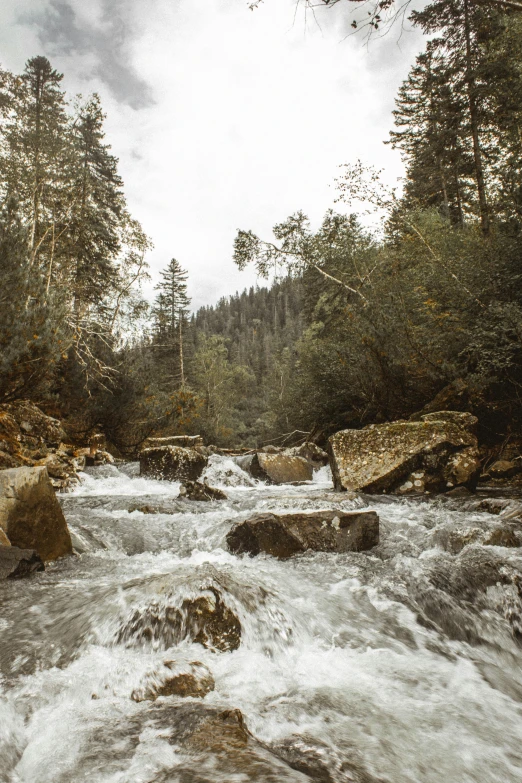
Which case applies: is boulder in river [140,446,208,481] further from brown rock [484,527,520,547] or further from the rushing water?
brown rock [484,527,520,547]

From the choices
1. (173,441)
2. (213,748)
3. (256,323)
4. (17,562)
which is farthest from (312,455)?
(256,323)

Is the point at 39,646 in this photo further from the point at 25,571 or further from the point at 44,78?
the point at 44,78

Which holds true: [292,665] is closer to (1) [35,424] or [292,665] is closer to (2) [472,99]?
(1) [35,424]

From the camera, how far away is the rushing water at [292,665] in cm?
175

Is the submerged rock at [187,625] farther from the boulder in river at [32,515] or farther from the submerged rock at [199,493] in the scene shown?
the submerged rock at [199,493]

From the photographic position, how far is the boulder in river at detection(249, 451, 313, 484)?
11.4 metres

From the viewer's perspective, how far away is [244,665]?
8.41ft

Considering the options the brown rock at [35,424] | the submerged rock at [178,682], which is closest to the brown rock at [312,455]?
the brown rock at [35,424]

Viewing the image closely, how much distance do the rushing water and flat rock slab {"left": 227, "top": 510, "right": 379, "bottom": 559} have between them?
0.57 ft

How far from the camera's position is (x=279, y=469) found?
11562mm

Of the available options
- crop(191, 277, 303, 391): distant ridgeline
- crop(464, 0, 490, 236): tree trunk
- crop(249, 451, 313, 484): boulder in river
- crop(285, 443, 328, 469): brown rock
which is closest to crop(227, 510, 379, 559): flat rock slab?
crop(249, 451, 313, 484): boulder in river

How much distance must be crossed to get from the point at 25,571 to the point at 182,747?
308cm

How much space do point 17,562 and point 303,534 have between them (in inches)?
120

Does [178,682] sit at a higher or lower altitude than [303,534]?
lower
